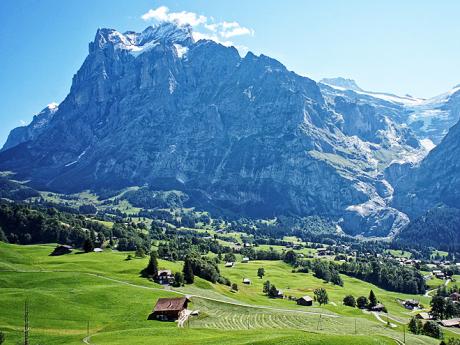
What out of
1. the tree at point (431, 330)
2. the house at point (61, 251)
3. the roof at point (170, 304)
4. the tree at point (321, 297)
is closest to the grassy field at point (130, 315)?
the roof at point (170, 304)

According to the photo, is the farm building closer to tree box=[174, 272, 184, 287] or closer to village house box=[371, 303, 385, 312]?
tree box=[174, 272, 184, 287]

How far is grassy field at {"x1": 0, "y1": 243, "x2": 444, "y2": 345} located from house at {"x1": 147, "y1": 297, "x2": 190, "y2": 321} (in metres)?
2.88

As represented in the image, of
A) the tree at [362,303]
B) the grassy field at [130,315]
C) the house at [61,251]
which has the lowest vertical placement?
the tree at [362,303]

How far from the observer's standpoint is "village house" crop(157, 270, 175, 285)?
5965 inches

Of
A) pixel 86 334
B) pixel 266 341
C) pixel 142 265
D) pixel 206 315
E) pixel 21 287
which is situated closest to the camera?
pixel 266 341

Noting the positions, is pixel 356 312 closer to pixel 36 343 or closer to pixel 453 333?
pixel 453 333

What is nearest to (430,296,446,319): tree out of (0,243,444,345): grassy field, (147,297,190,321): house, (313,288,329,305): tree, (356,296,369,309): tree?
(356,296,369,309): tree

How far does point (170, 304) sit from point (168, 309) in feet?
7.60

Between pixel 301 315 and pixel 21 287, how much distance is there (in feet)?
235

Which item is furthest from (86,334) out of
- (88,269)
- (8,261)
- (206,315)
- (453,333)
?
(453,333)

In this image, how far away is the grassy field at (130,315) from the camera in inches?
3438

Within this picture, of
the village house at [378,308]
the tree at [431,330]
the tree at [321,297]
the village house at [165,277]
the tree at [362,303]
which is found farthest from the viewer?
the tree at [362,303]

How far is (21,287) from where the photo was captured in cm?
12431

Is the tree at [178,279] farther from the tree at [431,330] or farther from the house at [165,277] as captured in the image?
the tree at [431,330]
